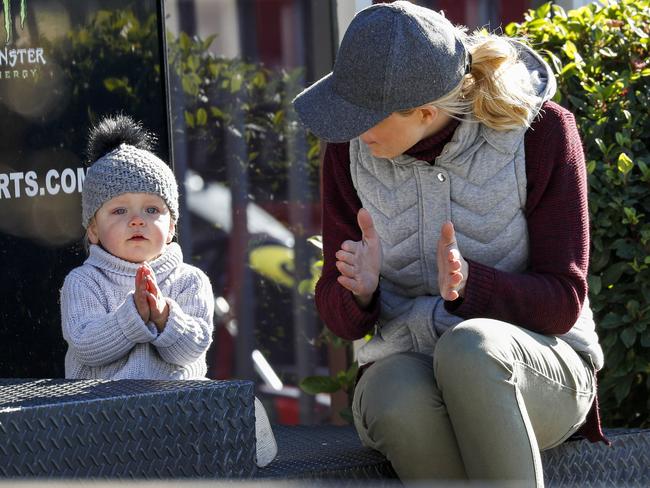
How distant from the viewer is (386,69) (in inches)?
107

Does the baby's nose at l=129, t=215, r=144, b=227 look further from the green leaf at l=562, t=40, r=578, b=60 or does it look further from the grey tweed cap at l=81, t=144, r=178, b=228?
the green leaf at l=562, t=40, r=578, b=60

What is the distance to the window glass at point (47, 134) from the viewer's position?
3662 millimetres

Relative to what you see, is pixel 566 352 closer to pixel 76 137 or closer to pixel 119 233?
pixel 119 233

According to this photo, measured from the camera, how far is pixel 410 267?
2971 mm

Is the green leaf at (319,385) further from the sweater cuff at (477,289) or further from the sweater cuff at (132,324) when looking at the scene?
the sweater cuff at (477,289)

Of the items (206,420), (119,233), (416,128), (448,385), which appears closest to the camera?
(206,420)

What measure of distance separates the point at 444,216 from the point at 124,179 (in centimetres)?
86

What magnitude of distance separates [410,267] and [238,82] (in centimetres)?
193

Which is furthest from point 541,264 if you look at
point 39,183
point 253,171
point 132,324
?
point 253,171

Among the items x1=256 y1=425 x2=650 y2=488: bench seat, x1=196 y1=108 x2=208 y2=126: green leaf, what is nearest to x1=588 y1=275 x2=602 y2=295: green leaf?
x1=256 y1=425 x2=650 y2=488: bench seat

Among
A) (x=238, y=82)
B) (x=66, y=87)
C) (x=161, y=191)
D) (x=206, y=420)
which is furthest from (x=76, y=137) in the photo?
(x=206, y=420)

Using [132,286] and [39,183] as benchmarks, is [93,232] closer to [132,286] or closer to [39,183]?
[132,286]

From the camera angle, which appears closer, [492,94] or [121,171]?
[492,94]

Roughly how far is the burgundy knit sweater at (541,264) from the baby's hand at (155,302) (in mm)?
376
